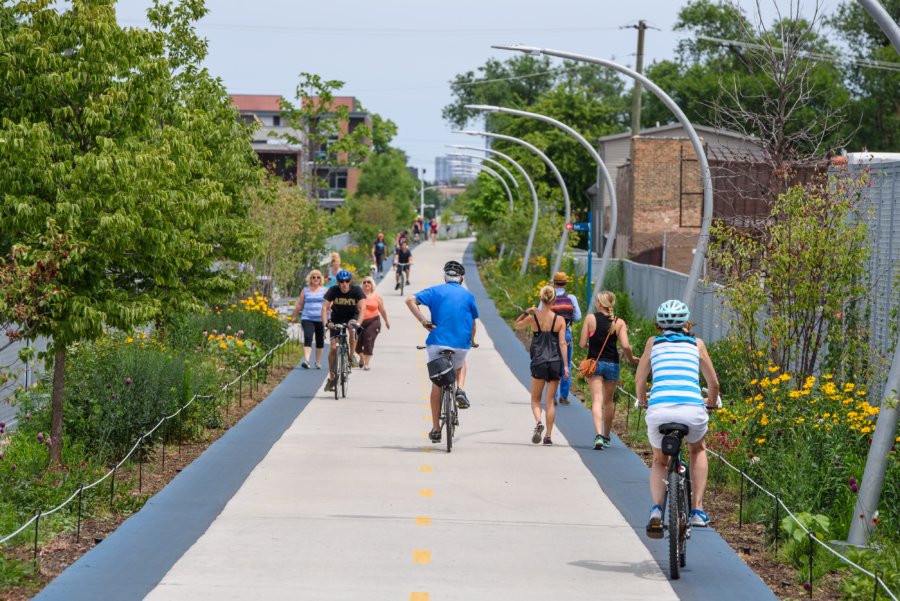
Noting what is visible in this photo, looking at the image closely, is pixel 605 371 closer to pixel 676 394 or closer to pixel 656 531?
pixel 676 394

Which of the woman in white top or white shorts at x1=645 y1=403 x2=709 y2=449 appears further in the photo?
the woman in white top

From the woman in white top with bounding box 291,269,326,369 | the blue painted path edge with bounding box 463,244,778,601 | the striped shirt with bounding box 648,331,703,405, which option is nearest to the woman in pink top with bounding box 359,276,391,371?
the woman in white top with bounding box 291,269,326,369

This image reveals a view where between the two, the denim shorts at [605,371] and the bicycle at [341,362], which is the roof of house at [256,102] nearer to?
the bicycle at [341,362]

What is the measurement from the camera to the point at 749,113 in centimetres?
1091

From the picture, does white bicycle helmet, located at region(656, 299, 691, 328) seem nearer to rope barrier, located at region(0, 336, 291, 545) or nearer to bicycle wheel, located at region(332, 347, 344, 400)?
rope barrier, located at region(0, 336, 291, 545)

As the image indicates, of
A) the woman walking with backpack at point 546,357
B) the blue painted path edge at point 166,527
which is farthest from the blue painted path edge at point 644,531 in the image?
the blue painted path edge at point 166,527

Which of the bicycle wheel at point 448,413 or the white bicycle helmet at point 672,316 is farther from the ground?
the white bicycle helmet at point 672,316

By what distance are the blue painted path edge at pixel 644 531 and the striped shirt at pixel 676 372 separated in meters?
1.13

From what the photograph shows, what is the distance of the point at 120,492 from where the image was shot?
7.99 m

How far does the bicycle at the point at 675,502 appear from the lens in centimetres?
629

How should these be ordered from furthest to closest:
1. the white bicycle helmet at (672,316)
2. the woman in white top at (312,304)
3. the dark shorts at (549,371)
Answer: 1. the woman in white top at (312,304)
2. the dark shorts at (549,371)
3. the white bicycle helmet at (672,316)

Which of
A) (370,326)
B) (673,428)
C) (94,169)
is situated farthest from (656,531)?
(370,326)

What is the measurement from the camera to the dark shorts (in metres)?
10.6

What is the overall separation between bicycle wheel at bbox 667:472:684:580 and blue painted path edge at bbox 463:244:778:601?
0.35ft
